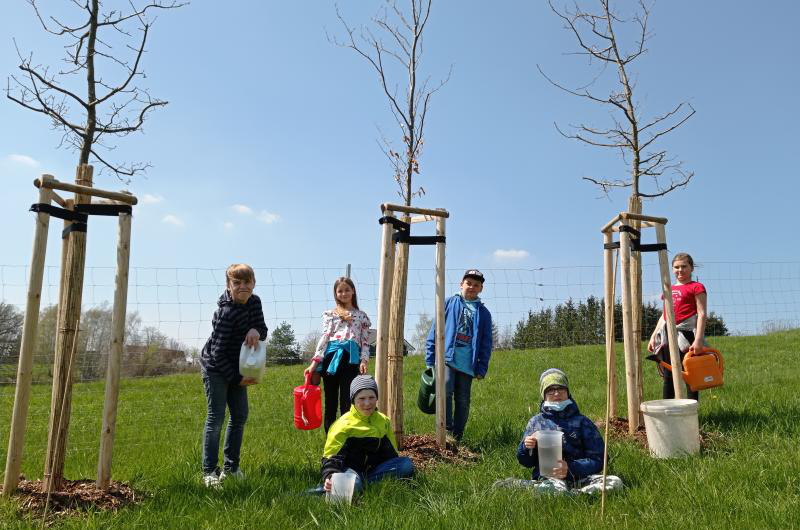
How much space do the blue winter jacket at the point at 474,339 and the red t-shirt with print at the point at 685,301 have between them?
5.86 feet

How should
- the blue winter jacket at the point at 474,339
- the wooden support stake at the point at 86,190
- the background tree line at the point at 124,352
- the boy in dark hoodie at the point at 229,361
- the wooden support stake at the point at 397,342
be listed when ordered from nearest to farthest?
1. the wooden support stake at the point at 86,190
2. the boy in dark hoodie at the point at 229,361
3. the wooden support stake at the point at 397,342
4. the blue winter jacket at the point at 474,339
5. the background tree line at the point at 124,352

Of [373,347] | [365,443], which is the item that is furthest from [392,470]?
[373,347]

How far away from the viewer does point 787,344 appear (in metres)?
14.3

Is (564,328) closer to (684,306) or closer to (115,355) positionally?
(684,306)

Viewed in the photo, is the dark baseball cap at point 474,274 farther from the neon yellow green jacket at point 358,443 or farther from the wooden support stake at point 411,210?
Result: the neon yellow green jacket at point 358,443

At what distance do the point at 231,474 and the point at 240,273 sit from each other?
1.45 metres

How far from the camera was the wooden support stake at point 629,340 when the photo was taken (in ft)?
18.8

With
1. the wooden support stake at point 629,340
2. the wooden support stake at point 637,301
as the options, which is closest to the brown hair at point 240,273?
the wooden support stake at point 629,340

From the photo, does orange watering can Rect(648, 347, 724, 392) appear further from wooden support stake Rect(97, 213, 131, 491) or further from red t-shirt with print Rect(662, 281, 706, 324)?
wooden support stake Rect(97, 213, 131, 491)

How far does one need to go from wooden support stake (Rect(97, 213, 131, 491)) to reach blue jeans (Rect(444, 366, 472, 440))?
275 cm

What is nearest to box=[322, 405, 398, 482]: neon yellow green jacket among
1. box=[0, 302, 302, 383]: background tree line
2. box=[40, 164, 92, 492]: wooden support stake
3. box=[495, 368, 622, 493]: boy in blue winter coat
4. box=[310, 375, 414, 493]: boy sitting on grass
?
box=[310, 375, 414, 493]: boy sitting on grass

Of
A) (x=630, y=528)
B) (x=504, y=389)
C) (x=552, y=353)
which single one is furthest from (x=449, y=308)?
(x=552, y=353)

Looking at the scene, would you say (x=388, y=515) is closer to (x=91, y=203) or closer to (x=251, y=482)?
(x=251, y=482)

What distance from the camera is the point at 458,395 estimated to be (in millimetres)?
5773
